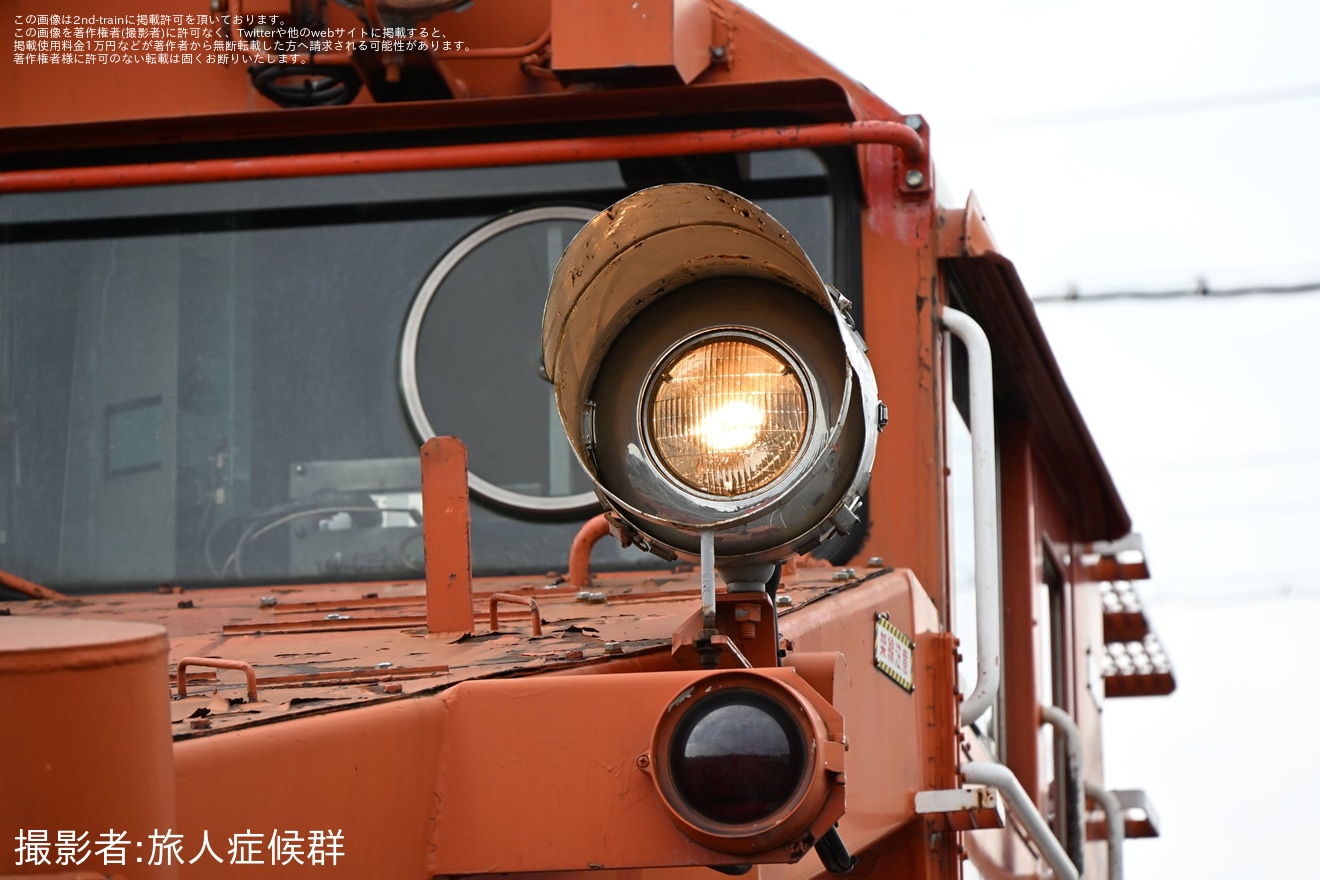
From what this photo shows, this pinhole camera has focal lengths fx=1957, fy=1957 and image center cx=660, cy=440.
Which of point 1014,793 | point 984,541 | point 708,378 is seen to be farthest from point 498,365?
point 708,378

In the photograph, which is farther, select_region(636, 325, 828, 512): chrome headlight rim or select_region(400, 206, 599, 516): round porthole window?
select_region(400, 206, 599, 516): round porthole window

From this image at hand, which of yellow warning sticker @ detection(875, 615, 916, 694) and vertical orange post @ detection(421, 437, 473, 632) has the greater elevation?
vertical orange post @ detection(421, 437, 473, 632)

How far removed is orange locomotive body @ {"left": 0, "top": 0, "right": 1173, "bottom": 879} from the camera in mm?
2371

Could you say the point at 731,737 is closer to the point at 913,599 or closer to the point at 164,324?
the point at 913,599

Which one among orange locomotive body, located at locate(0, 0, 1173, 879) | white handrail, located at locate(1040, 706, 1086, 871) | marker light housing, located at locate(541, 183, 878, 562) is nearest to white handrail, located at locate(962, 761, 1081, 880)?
orange locomotive body, located at locate(0, 0, 1173, 879)

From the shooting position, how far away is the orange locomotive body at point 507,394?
237 centimetres

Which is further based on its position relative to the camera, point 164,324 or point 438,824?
point 164,324

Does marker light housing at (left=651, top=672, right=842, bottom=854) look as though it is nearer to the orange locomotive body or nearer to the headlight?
the orange locomotive body

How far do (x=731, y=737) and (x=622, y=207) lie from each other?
0.75m

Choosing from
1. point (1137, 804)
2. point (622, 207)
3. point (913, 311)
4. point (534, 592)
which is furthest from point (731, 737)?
point (1137, 804)

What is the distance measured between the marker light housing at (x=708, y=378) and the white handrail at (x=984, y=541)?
1.19 m

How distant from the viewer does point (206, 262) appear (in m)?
4.18

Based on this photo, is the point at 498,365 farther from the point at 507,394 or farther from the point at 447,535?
the point at 447,535

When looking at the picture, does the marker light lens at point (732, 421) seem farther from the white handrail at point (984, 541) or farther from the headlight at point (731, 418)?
the white handrail at point (984, 541)
